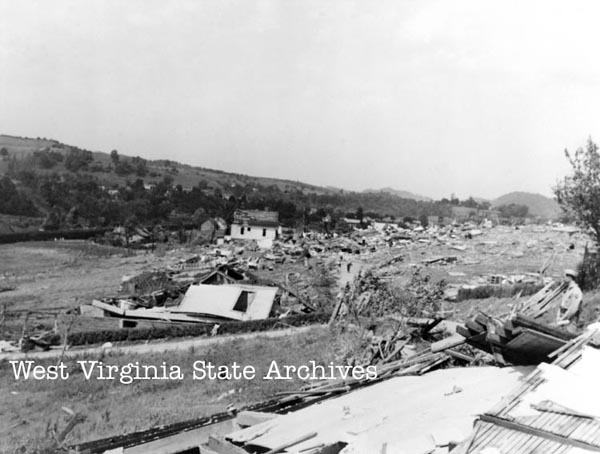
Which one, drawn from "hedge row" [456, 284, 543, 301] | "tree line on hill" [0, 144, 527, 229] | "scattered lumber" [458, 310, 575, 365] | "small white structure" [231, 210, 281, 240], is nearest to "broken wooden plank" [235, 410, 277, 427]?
"scattered lumber" [458, 310, 575, 365]

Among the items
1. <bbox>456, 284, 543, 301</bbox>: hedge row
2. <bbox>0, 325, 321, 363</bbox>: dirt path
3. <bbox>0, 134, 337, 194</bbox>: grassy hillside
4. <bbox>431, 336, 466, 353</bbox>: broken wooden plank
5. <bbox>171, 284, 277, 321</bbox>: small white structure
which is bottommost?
<bbox>0, 325, 321, 363</bbox>: dirt path

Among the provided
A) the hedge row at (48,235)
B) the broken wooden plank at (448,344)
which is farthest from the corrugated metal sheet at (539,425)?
the hedge row at (48,235)

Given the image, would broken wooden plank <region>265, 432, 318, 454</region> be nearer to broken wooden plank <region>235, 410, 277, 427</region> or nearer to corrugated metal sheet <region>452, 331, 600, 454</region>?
broken wooden plank <region>235, 410, 277, 427</region>

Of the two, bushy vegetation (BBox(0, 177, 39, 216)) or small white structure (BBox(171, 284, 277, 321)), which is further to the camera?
bushy vegetation (BBox(0, 177, 39, 216))

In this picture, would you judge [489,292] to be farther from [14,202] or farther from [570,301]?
[14,202]

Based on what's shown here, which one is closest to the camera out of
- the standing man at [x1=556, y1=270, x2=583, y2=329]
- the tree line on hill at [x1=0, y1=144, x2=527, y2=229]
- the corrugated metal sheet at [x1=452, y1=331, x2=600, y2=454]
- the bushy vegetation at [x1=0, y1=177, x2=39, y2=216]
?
the corrugated metal sheet at [x1=452, y1=331, x2=600, y2=454]

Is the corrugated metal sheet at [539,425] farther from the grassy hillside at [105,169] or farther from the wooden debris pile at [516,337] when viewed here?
the grassy hillside at [105,169]

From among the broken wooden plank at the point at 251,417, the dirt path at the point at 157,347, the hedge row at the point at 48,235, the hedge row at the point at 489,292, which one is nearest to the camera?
the broken wooden plank at the point at 251,417
